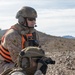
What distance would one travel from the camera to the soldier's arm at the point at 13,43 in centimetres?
992

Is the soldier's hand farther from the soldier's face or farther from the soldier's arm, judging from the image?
the soldier's face

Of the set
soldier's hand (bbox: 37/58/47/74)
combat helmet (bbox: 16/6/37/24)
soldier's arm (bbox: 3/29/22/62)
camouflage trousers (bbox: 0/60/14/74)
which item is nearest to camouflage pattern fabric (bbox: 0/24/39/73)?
soldier's arm (bbox: 3/29/22/62)

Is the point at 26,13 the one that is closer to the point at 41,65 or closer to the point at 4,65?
the point at 4,65

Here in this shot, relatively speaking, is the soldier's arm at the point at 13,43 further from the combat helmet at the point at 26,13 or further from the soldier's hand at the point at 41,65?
the soldier's hand at the point at 41,65

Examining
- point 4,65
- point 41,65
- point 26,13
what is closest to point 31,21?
point 26,13

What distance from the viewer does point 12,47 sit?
9984mm

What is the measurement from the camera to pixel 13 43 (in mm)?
10047

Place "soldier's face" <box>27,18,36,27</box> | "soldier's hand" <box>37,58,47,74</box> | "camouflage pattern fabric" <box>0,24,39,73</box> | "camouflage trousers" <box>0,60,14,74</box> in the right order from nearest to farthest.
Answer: "soldier's hand" <box>37,58,47,74</box> < "camouflage pattern fabric" <box>0,24,39,73</box> < "camouflage trousers" <box>0,60,14,74</box> < "soldier's face" <box>27,18,36,27</box>

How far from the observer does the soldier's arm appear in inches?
391

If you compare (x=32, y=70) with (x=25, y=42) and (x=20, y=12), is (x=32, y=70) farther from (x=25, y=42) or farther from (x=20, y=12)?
(x=20, y=12)

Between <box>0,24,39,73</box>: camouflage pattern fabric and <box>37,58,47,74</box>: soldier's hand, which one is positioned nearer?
<box>37,58,47,74</box>: soldier's hand

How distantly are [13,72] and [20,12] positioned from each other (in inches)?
102

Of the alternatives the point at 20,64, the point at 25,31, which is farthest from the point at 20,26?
the point at 20,64

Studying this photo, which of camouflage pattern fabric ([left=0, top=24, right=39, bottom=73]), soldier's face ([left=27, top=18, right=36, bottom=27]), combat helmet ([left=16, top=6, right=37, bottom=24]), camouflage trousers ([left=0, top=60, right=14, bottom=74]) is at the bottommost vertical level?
camouflage trousers ([left=0, top=60, right=14, bottom=74])
